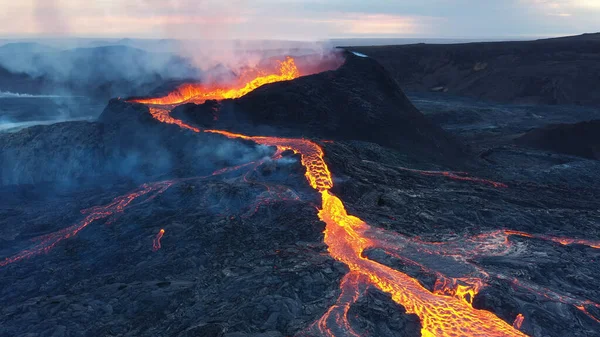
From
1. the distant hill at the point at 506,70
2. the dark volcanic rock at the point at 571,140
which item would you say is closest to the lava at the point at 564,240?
the dark volcanic rock at the point at 571,140

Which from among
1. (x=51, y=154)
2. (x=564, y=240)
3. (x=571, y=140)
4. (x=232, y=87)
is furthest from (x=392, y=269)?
(x=571, y=140)

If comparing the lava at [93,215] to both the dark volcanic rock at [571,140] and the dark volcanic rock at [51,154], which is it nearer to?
the dark volcanic rock at [51,154]

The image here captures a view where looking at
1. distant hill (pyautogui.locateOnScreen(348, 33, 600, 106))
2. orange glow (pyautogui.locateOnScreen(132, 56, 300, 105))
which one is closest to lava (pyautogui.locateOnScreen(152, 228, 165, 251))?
orange glow (pyautogui.locateOnScreen(132, 56, 300, 105))

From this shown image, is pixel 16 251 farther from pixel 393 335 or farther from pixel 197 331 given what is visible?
pixel 393 335

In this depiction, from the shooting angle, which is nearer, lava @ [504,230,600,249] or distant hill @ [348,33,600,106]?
lava @ [504,230,600,249]

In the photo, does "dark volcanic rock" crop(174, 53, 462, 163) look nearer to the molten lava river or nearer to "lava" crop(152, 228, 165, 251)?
the molten lava river

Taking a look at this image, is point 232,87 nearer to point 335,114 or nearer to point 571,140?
point 335,114
